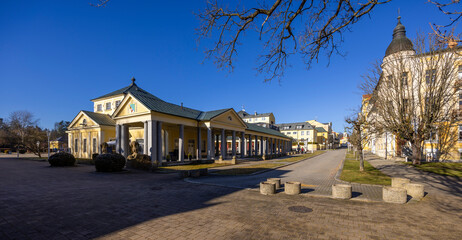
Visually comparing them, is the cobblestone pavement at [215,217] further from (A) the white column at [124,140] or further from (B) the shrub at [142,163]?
(A) the white column at [124,140]

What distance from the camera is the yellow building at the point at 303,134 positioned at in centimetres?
7938

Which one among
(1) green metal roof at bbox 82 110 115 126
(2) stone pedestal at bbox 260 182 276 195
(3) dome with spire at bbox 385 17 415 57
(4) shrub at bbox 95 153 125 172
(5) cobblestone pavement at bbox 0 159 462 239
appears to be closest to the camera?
(5) cobblestone pavement at bbox 0 159 462 239

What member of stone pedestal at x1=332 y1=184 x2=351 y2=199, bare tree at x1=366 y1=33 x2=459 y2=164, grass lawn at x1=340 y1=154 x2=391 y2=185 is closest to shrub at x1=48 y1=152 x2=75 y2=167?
stone pedestal at x1=332 y1=184 x2=351 y2=199

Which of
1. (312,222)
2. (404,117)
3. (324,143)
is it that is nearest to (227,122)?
(404,117)

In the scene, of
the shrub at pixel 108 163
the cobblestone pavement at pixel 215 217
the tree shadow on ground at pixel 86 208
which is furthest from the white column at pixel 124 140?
the cobblestone pavement at pixel 215 217

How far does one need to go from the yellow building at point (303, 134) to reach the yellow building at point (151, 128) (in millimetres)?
45142

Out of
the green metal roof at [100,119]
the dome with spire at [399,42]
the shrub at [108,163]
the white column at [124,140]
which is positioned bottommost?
the shrub at [108,163]

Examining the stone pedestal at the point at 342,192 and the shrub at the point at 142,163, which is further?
the shrub at the point at 142,163

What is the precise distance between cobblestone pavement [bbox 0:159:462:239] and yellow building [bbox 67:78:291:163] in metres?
13.8

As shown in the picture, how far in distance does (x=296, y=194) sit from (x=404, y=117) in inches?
635

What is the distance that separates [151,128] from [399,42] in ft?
97.4

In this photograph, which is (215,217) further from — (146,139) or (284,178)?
(146,139)

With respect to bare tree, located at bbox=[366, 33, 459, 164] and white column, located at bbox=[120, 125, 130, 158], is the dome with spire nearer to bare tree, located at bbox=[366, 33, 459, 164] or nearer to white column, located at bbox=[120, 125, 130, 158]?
bare tree, located at bbox=[366, 33, 459, 164]

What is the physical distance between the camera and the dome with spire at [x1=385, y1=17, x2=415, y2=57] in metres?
22.7
